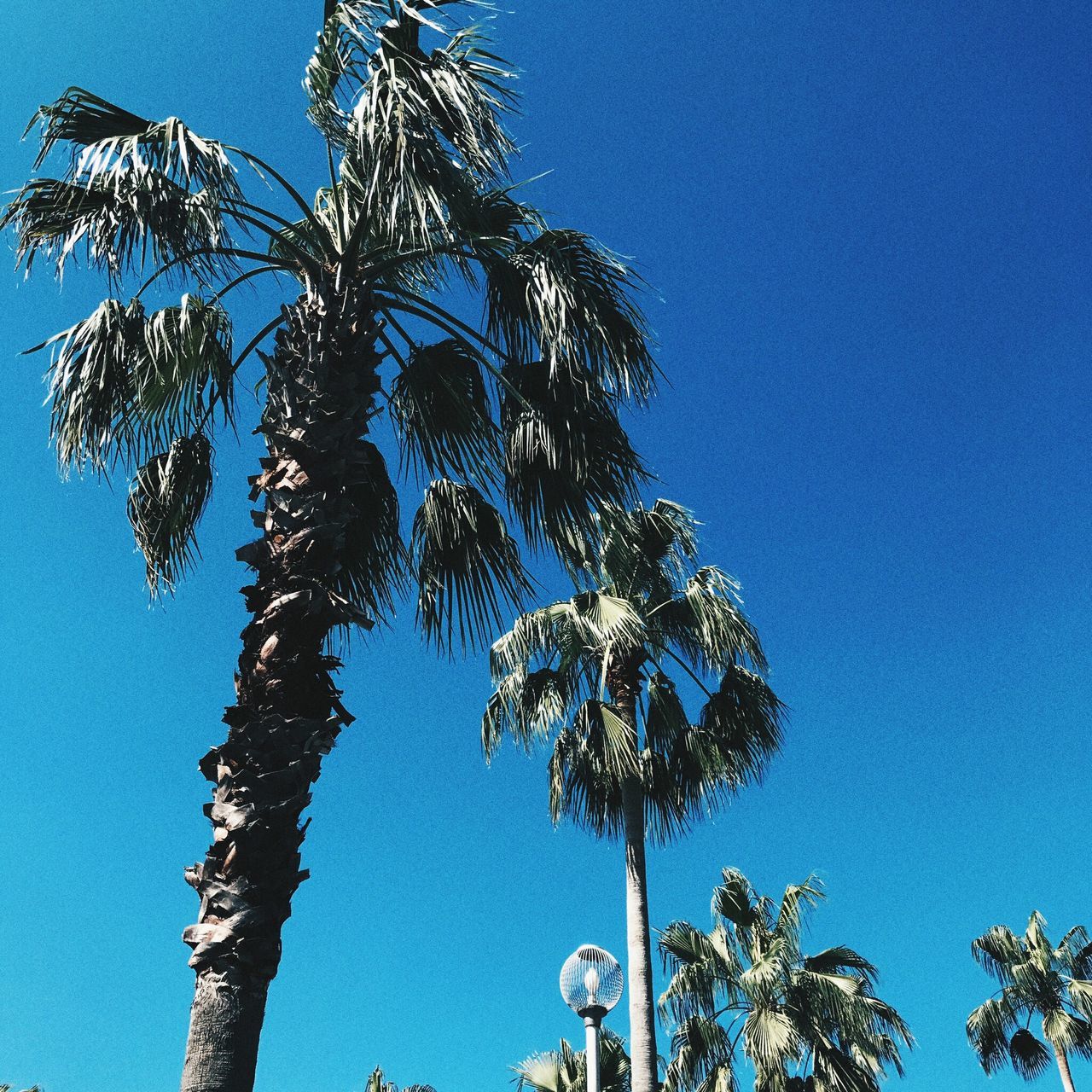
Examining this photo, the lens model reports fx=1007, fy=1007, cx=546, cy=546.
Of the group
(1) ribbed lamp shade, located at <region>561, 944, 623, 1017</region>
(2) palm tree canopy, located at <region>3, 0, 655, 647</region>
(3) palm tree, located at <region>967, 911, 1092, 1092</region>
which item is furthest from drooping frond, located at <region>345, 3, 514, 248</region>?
(3) palm tree, located at <region>967, 911, 1092, 1092</region>

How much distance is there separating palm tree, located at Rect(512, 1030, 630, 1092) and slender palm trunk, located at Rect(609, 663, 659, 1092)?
3.94 metres

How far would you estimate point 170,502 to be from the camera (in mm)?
6328

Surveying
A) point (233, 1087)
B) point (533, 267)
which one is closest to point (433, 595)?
point (533, 267)

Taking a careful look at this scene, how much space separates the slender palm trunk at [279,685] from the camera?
3799 mm

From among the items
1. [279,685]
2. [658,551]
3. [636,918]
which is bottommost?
[279,685]

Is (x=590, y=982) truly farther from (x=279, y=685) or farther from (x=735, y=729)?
(x=735, y=729)

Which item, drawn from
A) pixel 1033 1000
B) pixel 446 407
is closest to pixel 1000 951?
pixel 1033 1000

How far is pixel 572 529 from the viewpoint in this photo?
6.32m

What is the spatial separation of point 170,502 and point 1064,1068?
24.7m

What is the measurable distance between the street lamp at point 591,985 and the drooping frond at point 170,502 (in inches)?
135

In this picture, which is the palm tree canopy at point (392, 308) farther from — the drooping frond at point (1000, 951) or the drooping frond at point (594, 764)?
the drooping frond at point (1000, 951)

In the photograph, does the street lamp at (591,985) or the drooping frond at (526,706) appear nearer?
the street lamp at (591,985)

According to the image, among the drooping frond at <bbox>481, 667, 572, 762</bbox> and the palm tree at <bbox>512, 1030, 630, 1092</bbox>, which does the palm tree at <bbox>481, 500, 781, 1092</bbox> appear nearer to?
the drooping frond at <bbox>481, 667, 572, 762</bbox>

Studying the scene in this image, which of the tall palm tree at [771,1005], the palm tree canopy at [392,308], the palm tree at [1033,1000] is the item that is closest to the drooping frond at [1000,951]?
the palm tree at [1033,1000]
